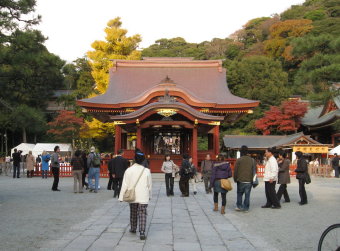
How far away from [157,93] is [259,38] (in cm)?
4762

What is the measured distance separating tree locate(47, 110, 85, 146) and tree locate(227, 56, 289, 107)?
57.5 feet

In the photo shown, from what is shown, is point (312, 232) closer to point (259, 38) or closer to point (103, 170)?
point (103, 170)

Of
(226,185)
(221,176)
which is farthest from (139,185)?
(221,176)

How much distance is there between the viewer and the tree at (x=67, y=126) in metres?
35.3

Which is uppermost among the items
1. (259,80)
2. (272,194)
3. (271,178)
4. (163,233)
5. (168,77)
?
(259,80)

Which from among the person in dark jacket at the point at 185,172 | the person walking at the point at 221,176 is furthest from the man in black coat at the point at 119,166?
the person walking at the point at 221,176

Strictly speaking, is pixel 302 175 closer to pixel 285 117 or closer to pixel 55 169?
pixel 55 169

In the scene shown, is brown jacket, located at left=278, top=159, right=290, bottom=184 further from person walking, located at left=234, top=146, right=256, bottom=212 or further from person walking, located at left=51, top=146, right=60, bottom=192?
person walking, located at left=51, top=146, right=60, bottom=192

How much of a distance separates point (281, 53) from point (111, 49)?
25594 mm

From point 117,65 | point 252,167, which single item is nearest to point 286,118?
point 117,65

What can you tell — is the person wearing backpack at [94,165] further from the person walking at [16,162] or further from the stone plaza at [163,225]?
the person walking at [16,162]

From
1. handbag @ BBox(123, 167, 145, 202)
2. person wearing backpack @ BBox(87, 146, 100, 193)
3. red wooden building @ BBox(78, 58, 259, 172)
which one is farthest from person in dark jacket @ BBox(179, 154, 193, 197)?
red wooden building @ BBox(78, 58, 259, 172)

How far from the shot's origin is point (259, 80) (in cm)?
4200

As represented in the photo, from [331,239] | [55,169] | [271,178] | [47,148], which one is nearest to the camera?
[331,239]
